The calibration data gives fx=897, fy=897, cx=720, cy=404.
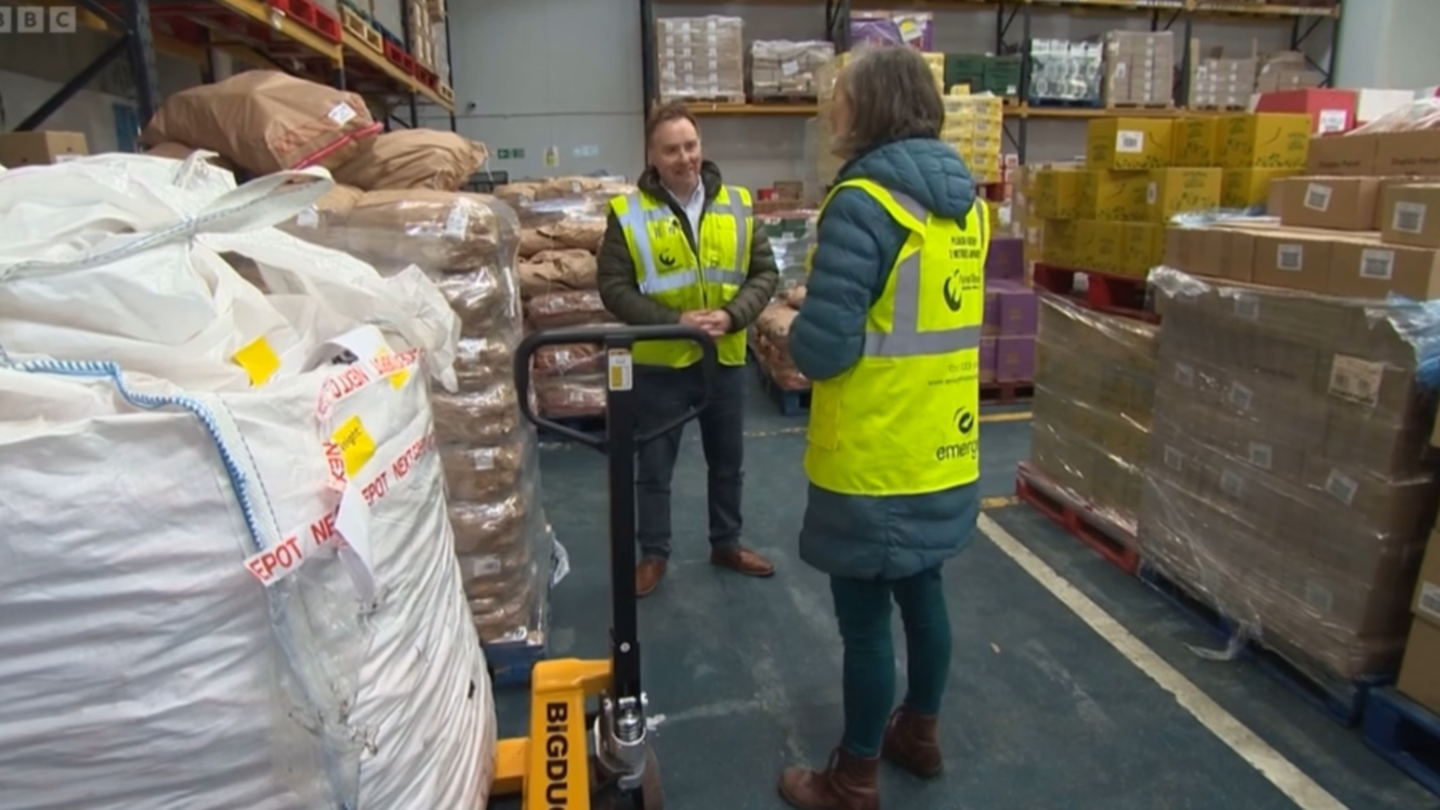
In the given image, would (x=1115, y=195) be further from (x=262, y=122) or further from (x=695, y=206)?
(x=262, y=122)

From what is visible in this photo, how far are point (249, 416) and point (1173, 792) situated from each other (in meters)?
2.41

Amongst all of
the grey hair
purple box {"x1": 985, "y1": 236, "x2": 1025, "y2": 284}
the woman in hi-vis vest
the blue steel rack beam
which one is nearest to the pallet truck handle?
the woman in hi-vis vest

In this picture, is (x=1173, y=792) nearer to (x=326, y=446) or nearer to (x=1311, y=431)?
(x=1311, y=431)

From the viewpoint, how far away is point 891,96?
190cm

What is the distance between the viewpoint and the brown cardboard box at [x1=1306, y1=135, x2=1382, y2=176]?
308 centimetres

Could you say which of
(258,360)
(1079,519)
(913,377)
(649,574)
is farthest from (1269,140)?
(258,360)

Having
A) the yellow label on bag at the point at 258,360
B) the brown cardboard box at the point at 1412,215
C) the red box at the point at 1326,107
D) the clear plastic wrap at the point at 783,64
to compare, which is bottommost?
the yellow label on bag at the point at 258,360

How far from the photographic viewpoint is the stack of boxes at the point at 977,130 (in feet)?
24.6

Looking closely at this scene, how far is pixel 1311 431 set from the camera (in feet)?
8.84

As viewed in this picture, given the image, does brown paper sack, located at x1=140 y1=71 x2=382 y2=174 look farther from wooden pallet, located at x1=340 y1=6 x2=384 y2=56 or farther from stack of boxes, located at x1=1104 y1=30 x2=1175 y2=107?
stack of boxes, located at x1=1104 y1=30 x2=1175 y2=107

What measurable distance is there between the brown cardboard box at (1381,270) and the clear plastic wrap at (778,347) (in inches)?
133

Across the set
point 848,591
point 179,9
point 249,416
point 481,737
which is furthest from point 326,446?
point 179,9

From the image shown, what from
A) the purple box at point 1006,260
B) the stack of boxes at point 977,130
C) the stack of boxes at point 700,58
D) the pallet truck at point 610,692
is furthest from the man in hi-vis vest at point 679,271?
the stack of boxes at point 700,58

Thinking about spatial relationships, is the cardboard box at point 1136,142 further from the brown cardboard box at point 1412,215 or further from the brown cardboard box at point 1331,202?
the brown cardboard box at point 1412,215
